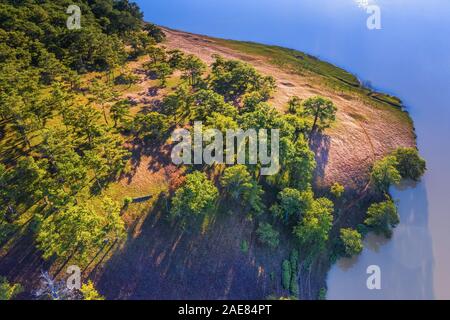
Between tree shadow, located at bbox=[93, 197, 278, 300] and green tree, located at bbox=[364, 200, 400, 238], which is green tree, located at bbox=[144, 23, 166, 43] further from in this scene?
green tree, located at bbox=[364, 200, 400, 238]

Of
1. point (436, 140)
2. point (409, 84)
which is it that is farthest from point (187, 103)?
point (409, 84)

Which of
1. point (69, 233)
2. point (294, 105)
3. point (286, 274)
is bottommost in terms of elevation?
point (286, 274)

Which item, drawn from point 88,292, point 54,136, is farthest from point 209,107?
point 88,292

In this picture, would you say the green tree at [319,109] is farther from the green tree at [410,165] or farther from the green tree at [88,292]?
the green tree at [88,292]

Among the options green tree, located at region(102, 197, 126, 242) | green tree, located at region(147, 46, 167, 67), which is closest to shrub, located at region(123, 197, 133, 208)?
green tree, located at region(102, 197, 126, 242)

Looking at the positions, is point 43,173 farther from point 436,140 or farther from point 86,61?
point 436,140

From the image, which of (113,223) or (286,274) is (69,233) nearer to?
(113,223)

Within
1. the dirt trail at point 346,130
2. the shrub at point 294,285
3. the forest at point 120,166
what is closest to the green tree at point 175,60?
the forest at point 120,166
